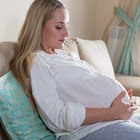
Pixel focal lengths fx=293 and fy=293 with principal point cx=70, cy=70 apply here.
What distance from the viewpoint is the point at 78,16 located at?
2.88 meters

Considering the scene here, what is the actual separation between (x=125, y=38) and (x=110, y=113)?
6.01ft

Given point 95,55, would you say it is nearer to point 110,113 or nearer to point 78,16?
point 78,16

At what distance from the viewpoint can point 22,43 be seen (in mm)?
1459

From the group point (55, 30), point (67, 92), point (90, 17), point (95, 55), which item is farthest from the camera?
point (90, 17)

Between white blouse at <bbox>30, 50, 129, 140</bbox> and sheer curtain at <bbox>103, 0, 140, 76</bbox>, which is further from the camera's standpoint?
sheer curtain at <bbox>103, 0, 140, 76</bbox>

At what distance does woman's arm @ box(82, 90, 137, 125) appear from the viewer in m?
1.30

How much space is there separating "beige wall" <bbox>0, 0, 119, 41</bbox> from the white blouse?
1.98 feet

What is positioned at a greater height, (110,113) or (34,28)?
(34,28)

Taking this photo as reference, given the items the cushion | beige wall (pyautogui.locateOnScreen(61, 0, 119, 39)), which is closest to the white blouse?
the cushion

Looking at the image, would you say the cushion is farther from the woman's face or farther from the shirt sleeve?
the shirt sleeve

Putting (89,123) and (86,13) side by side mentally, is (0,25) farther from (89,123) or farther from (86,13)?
(86,13)

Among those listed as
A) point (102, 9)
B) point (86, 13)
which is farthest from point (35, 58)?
point (102, 9)

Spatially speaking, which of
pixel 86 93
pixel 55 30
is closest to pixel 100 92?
pixel 86 93

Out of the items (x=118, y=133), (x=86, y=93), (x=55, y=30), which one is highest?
(x=55, y=30)
